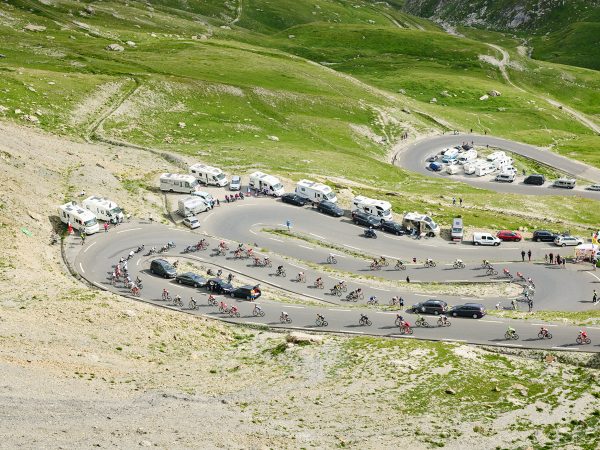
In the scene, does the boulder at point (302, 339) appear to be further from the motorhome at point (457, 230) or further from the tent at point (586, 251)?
the tent at point (586, 251)

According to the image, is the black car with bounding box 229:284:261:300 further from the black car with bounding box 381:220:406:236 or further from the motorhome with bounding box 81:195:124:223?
the black car with bounding box 381:220:406:236

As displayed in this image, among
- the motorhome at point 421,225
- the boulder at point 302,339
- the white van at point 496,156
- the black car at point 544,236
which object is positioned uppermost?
the white van at point 496,156

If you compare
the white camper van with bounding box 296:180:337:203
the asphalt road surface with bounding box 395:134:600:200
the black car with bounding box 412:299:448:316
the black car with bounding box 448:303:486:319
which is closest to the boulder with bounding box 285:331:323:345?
the black car with bounding box 412:299:448:316

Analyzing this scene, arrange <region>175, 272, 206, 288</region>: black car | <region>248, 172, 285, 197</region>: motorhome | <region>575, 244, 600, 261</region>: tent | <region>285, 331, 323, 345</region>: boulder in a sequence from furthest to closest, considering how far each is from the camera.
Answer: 1. <region>248, 172, 285, 197</region>: motorhome
2. <region>575, 244, 600, 261</region>: tent
3. <region>175, 272, 206, 288</region>: black car
4. <region>285, 331, 323, 345</region>: boulder

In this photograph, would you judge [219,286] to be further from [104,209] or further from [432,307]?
[104,209]

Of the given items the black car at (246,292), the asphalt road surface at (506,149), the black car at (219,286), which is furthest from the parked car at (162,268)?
the asphalt road surface at (506,149)

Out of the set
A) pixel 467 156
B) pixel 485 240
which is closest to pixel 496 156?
pixel 467 156
